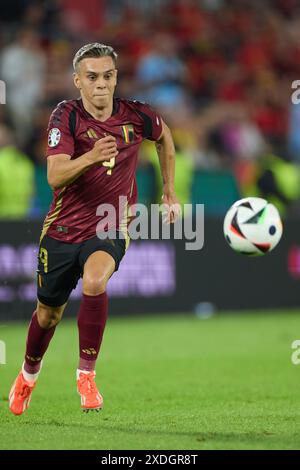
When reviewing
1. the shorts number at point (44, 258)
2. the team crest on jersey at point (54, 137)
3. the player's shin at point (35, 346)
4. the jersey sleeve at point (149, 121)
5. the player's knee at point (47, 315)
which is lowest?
the player's shin at point (35, 346)

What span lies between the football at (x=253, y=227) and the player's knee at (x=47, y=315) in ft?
5.29

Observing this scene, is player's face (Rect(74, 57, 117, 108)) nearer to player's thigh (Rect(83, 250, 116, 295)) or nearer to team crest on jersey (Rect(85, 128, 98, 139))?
team crest on jersey (Rect(85, 128, 98, 139))

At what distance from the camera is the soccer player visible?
6.62m

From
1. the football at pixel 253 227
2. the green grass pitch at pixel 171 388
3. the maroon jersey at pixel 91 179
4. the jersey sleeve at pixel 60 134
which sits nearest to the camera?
the green grass pitch at pixel 171 388

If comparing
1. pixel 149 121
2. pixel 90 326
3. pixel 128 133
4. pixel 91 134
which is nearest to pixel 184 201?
pixel 149 121

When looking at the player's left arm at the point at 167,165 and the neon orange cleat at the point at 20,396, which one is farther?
the player's left arm at the point at 167,165

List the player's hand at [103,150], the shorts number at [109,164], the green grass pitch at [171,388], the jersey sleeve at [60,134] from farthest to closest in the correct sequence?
the shorts number at [109,164], the jersey sleeve at [60,134], the player's hand at [103,150], the green grass pitch at [171,388]

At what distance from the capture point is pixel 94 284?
6.56 meters

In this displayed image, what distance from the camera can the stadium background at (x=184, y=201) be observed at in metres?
7.05

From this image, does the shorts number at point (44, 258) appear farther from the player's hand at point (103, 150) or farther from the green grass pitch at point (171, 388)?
the green grass pitch at point (171, 388)

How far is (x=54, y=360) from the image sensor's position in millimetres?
10109

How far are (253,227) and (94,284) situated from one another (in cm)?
161

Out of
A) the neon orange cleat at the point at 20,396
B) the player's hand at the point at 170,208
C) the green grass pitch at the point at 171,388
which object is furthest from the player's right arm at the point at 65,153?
the green grass pitch at the point at 171,388

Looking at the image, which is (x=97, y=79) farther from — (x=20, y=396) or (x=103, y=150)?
(x=20, y=396)
